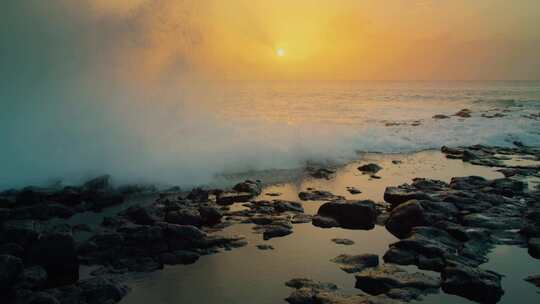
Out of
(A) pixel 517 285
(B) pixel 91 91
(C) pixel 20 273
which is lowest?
(A) pixel 517 285

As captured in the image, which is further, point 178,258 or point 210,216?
point 210,216

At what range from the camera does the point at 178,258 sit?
644 cm

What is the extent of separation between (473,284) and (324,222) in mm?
3229

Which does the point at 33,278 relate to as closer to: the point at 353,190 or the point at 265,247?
the point at 265,247

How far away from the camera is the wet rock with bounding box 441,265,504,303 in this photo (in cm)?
526

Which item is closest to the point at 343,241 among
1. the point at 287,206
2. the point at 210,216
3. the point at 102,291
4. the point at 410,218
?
the point at 410,218

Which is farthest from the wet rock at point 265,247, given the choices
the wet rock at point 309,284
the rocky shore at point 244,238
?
the wet rock at point 309,284

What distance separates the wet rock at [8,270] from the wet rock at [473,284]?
17.9 feet

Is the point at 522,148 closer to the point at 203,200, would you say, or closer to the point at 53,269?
the point at 203,200

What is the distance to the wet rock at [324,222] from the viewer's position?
812 centimetres

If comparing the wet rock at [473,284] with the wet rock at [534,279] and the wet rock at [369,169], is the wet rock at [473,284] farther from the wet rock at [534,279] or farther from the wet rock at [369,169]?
the wet rock at [369,169]

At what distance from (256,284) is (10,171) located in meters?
9.70

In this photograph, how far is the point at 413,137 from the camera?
890 inches

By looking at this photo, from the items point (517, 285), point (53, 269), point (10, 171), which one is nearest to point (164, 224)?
point (53, 269)
